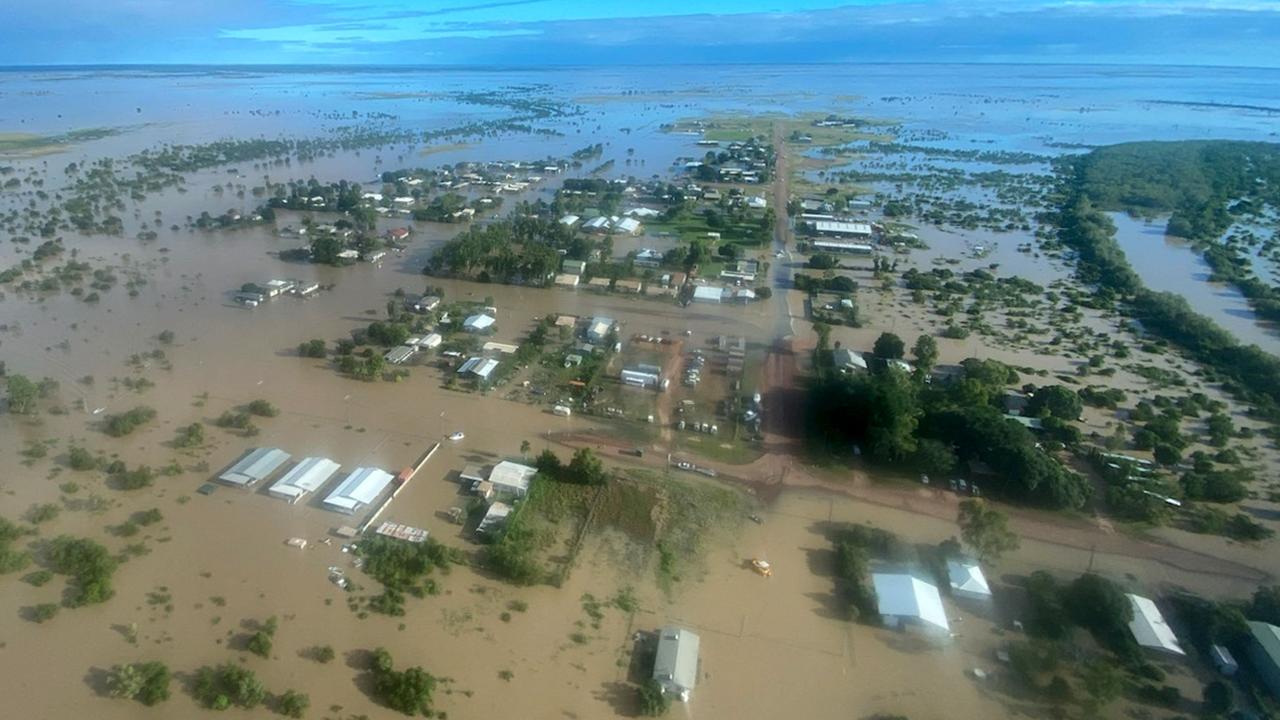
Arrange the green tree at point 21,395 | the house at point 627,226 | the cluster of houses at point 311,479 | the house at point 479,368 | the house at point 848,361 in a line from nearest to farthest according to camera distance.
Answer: the cluster of houses at point 311,479 < the green tree at point 21,395 < the house at point 479,368 < the house at point 848,361 < the house at point 627,226

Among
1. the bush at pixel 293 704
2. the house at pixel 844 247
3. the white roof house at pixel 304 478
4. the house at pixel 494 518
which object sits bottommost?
the bush at pixel 293 704

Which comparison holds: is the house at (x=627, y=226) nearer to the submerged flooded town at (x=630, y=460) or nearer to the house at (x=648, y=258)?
the submerged flooded town at (x=630, y=460)

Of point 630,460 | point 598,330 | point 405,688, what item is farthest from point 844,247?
point 405,688

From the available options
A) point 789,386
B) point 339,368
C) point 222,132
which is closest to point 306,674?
point 339,368

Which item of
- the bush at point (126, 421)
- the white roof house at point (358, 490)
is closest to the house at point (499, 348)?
the white roof house at point (358, 490)

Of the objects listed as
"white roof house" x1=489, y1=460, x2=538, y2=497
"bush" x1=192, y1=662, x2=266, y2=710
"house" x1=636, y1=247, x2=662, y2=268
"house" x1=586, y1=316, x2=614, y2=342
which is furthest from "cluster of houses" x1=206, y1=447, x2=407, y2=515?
"house" x1=636, y1=247, x2=662, y2=268

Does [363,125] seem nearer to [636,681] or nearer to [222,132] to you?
[222,132]

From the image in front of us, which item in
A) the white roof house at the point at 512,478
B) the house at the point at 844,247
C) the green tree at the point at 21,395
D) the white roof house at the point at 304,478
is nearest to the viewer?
the white roof house at the point at 304,478
